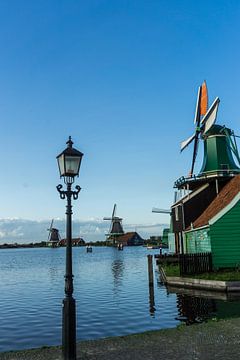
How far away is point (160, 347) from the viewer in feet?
29.6

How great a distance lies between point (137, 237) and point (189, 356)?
6847 inches

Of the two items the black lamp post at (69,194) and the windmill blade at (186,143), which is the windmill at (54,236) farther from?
the black lamp post at (69,194)

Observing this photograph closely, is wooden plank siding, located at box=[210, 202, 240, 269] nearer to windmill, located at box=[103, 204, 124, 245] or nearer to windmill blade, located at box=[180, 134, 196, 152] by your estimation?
windmill blade, located at box=[180, 134, 196, 152]

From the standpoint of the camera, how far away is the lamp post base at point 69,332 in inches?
324

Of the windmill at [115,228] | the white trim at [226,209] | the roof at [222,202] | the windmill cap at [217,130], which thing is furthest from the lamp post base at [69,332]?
the windmill at [115,228]

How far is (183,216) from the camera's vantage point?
40.4 m

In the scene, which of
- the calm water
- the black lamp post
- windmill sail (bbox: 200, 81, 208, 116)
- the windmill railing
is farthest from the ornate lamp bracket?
windmill sail (bbox: 200, 81, 208, 116)

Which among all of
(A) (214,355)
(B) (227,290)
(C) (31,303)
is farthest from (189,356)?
(C) (31,303)

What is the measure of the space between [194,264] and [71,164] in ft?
57.7

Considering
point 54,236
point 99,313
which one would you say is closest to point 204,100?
point 99,313

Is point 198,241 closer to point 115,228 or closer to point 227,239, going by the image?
point 227,239

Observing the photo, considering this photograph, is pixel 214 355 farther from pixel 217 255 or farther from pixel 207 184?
pixel 207 184

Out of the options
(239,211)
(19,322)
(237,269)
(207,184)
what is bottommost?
(19,322)

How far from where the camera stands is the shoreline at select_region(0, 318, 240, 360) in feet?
27.2
